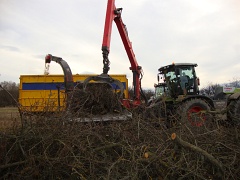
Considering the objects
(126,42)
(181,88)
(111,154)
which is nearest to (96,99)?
(111,154)

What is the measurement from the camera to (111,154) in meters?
3.22

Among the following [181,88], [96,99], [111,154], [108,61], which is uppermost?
[108,61]

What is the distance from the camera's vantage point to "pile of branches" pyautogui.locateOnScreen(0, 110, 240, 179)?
107 inches

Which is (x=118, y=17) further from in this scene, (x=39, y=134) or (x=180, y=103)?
(x=39, y=134)

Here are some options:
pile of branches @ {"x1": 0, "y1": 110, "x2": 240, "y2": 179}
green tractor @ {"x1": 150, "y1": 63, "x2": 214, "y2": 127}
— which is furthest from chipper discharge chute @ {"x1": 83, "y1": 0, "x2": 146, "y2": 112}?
pile of branches @ {"x1": 0, "y1": 110, "x2": 240, "y2": 179}

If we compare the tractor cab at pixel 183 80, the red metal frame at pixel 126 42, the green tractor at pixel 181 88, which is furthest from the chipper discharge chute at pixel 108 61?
the tractor cab at pixel 183 80

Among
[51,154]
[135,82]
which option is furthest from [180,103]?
[51,154]

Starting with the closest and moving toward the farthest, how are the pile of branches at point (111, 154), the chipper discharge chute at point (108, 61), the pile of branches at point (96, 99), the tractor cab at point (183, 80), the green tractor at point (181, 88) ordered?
the pile of branches at point (111, 154) → the pile of branches at point (96, 99) → the chipper discharge chute at point (108, 61) → the green tractor at point (181, 88) → the tractor cab at point (183, 80)

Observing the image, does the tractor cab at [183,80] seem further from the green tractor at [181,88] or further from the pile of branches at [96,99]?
the pile of branches at [96,99]

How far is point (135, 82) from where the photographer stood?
744 centimetres

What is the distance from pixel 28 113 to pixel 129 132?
63.1 inches

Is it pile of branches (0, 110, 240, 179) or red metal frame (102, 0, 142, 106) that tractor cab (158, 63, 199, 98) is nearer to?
red metal frame (102, 0, 142, 106)

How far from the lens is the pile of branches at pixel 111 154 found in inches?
107

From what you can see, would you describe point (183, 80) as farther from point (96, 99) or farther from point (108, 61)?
point (96, 99)
